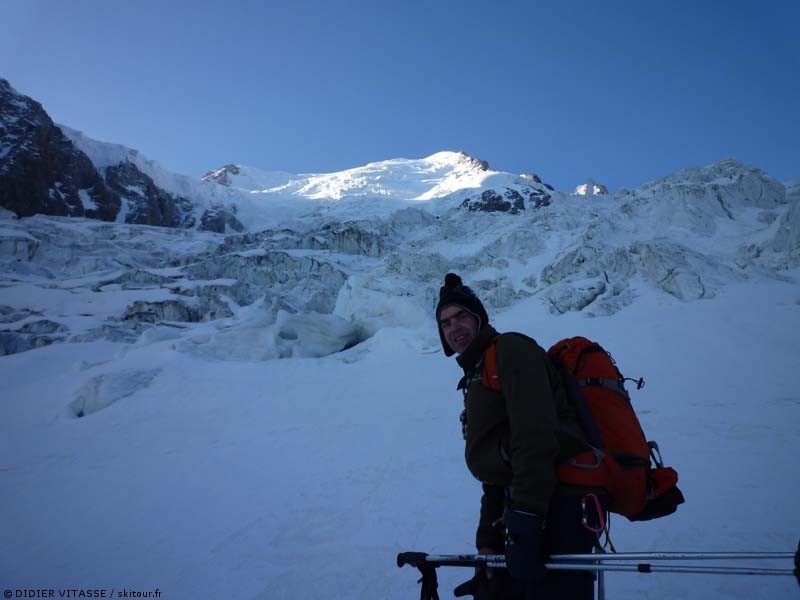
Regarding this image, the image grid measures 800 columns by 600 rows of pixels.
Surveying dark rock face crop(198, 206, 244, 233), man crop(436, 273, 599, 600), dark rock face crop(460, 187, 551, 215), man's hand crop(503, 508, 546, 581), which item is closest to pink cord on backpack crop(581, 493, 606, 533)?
man crop(436, 273, 599, 600)

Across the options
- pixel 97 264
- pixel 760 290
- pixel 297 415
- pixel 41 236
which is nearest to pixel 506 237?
pixel 760 290

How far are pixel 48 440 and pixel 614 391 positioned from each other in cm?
1014

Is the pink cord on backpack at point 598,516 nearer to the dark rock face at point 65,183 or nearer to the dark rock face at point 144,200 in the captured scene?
the dark rock face at point 65,183

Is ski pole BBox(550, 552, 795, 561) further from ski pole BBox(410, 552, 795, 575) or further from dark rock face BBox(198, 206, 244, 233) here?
dark rock face BBox(198, 206, 244, 233)

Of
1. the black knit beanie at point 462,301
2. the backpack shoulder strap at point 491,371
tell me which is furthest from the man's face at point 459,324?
the backpack shoulder strap at point 491,371

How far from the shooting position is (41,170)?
5850cm

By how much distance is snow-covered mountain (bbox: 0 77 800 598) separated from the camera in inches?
159

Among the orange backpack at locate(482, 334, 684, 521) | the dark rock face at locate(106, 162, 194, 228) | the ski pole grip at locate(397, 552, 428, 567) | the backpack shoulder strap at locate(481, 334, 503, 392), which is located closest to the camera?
the orange backpack at locate(482, 334, 684, 521)

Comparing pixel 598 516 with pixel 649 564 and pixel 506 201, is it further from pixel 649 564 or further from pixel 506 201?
pixel 506 201

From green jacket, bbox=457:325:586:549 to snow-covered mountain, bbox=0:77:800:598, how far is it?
2.19 meters

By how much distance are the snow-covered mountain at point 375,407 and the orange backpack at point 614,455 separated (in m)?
1.97

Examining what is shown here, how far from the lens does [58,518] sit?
5.20 meters

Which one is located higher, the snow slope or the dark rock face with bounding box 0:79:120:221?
the dark rock face with bounding box 0:79:120:221

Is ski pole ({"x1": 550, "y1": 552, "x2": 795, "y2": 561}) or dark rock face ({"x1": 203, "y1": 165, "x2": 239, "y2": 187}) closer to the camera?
ski pole ({"x1": 550, "y1": 552, "x2": 795, "y2": 561})
